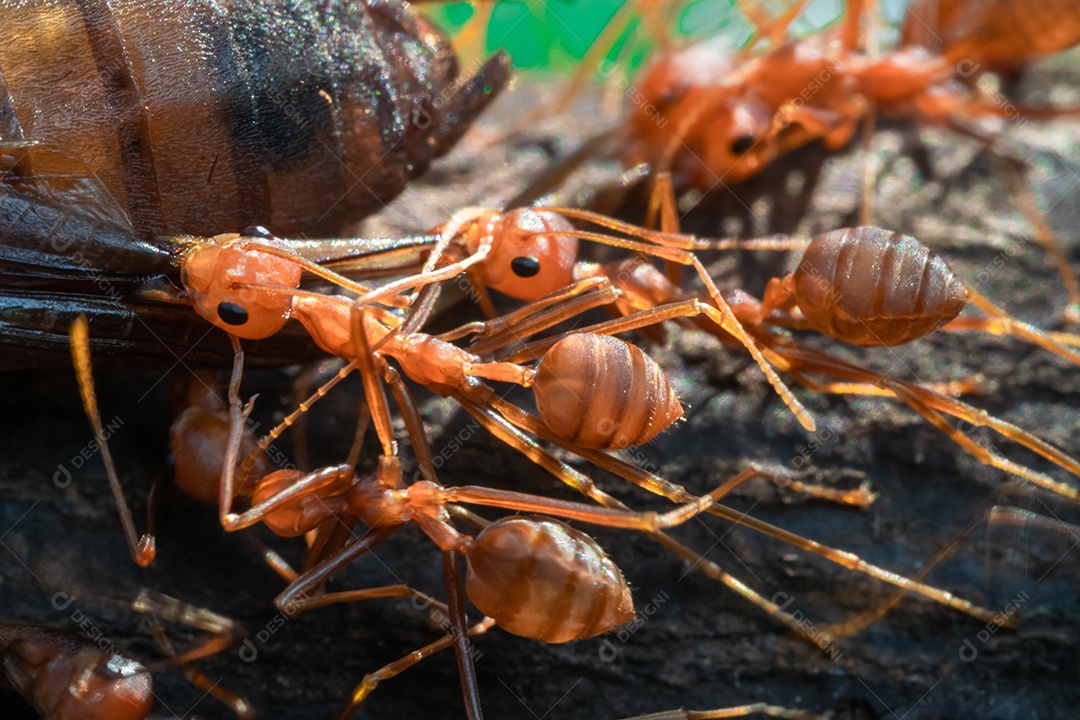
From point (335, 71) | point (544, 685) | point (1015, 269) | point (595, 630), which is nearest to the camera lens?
point (595, 630)

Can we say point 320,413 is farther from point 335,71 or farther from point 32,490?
point 335,71

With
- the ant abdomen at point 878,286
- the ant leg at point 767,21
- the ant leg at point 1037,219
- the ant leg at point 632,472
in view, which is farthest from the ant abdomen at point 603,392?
the ant leg at point 767,21

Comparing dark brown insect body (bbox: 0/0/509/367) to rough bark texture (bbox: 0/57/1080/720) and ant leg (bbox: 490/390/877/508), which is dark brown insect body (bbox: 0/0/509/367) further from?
ant leg (bbox: 490/390/877/508)

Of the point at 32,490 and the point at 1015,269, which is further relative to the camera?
the point at 1015,269

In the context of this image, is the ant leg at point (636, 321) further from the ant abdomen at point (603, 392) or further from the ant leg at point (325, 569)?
the ant leg at point (325, 569)

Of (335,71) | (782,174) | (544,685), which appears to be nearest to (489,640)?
(544,685)

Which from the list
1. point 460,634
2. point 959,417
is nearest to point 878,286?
point 959,417

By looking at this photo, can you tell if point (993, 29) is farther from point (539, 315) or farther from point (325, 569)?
point (325, 569)
